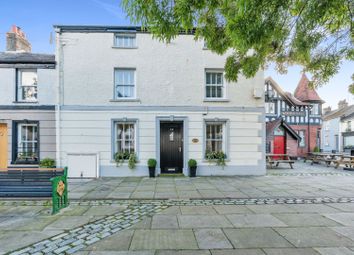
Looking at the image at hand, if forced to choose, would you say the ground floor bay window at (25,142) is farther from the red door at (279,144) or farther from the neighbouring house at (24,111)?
the red door at (279,144)

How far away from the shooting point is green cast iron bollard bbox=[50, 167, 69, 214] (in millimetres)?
5595

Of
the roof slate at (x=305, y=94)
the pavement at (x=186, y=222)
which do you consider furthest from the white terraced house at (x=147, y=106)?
the roof slate at (x=305, y=94)

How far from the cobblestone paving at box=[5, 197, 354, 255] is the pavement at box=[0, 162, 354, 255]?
0.02 metres

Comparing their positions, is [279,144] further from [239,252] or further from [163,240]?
[163,240]

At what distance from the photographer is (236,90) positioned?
452 inches

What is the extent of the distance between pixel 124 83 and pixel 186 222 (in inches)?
323

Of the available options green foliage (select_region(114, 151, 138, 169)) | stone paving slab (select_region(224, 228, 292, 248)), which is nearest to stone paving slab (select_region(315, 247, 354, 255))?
stone paving slab (select_region(224, 228, 292, 248))

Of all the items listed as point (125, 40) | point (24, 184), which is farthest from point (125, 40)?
point (24, 184)

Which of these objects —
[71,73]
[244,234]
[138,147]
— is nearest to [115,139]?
→ [138,147]

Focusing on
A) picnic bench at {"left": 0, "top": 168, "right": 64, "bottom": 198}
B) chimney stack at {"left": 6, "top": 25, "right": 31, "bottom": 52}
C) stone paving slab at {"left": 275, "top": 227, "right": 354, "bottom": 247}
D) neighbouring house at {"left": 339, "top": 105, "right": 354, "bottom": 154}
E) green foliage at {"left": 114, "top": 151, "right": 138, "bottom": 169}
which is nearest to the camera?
stone paving slab at {"left": 275, "top": 227, "right": 354, "bottom": 247}

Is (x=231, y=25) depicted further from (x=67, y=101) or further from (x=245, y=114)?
(x=67, y=101)

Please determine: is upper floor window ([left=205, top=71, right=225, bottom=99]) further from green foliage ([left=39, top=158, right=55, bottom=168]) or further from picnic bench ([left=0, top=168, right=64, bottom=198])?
green foliage ([left=39, top=158, right=55, bottom=168])

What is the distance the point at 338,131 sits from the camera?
1271 inches

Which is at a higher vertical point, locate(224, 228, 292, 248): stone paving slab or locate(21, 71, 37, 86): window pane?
locate(21, 71, 37, 86): window pane
